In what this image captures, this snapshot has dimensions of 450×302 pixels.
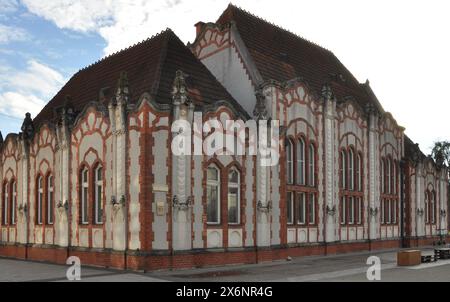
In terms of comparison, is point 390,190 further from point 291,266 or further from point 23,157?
point 23,157

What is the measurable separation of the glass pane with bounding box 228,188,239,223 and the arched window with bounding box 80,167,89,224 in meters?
6.18

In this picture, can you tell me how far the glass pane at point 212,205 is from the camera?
23.4 m

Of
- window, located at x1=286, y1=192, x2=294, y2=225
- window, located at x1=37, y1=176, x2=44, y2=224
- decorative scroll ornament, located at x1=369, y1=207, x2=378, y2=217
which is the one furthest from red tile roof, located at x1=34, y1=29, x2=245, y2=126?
decorative scroll ornament, located at x1=369, y1=207, x2=378, y2=217

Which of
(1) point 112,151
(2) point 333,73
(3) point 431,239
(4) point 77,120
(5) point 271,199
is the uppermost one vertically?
(2) point 333,73

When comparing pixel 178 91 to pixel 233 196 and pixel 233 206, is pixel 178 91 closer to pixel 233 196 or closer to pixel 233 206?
pixel 233 196

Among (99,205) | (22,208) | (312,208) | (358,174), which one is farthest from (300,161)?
(22,208)

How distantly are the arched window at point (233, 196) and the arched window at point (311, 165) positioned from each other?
557 cm

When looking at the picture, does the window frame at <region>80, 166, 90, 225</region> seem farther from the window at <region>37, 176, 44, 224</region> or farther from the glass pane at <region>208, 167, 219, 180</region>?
the glass pane at <region>208, 167, 219, 180</region>

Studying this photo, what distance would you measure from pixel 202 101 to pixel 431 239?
2334 cm

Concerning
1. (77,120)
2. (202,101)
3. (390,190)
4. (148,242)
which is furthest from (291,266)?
(390,190)

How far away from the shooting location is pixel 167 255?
21.4 meters
